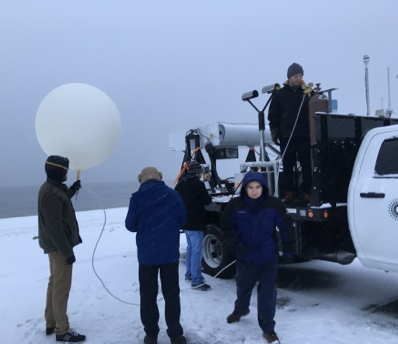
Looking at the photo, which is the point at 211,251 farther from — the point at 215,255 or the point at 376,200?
the point at 376,200

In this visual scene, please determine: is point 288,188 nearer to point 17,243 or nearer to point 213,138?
point 213,138

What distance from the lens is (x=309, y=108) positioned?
4.78m

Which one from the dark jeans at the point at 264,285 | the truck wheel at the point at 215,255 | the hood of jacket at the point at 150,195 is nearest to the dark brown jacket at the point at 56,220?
the hood of jacket at the point at 150,195

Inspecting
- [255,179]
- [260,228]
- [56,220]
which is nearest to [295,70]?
[255,179]

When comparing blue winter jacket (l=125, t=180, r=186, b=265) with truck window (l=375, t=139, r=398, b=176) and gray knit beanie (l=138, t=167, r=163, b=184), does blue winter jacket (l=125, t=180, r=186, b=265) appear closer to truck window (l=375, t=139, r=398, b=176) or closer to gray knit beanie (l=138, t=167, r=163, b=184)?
gray knit beanie (l=138, t=167, r=163, b=184)

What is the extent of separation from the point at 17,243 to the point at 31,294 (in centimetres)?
487

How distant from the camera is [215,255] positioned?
19.8ft

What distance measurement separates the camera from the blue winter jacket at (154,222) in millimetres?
3486

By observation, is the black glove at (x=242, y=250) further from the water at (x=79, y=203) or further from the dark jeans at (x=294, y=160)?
the dark jeans at (x=294, y=160)

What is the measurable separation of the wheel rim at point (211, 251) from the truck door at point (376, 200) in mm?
2295

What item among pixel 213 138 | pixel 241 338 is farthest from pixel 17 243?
pixel 241 338

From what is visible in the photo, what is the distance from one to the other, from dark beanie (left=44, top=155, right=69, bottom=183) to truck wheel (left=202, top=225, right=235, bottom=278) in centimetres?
265

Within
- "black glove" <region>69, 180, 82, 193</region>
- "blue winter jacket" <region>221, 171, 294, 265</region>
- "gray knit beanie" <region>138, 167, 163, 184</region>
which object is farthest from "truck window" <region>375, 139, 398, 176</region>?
"black glove" <region>69, 180, 82, 193</region>

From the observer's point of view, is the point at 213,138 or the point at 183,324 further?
the point at 213,138
